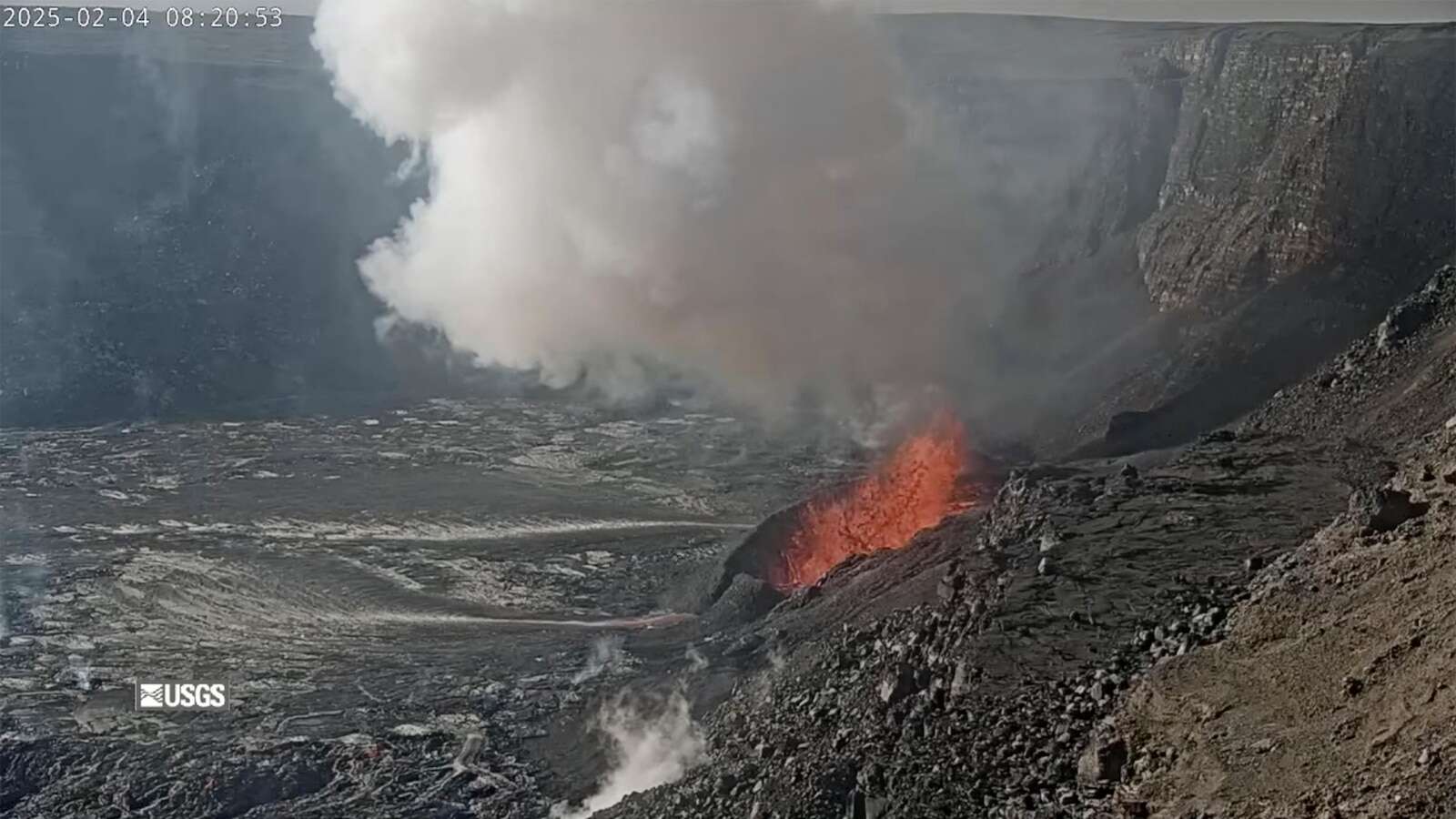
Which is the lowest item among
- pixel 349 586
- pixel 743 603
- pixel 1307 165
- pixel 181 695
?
pixel 181 695

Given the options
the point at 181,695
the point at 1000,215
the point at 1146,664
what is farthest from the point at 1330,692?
the point at 1000,215

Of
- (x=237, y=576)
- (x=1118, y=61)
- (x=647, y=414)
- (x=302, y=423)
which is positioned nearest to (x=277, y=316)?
(x=302, y=423)

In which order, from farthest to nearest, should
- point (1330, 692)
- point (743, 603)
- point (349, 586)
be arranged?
point (349, 586), point (743, 603), point (1330, 692)

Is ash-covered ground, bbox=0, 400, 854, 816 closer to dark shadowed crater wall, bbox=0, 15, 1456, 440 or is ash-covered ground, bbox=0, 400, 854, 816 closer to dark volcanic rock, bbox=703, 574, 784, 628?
dark volcanic rock, bbox=703, 574, 784, 628

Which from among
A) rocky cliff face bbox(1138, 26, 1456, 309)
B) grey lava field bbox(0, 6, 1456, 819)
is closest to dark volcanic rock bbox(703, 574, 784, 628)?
grey lava field bbox(0, 6, 1456, 819)

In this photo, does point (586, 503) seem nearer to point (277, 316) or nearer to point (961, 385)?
point (961, 385)

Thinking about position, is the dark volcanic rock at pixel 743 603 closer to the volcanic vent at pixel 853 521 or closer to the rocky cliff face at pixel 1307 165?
the volcanic vent at pixel 853 521

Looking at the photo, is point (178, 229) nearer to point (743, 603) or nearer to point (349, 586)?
point (349, 586)
